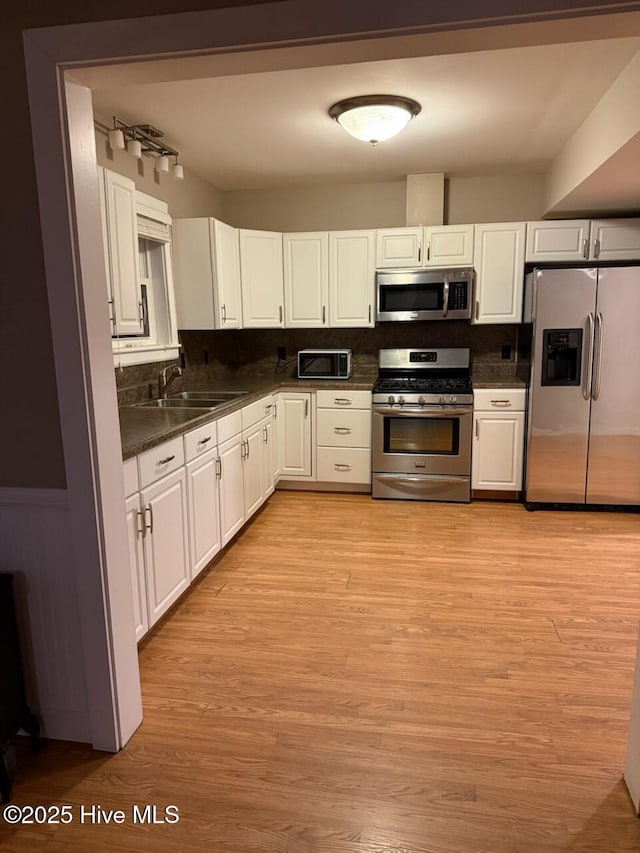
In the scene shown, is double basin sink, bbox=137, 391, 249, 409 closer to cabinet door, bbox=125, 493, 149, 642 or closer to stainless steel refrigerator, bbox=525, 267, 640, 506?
cabinet door, bbox=125, 493, 149, 642

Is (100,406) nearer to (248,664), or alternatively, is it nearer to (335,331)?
(248,664)

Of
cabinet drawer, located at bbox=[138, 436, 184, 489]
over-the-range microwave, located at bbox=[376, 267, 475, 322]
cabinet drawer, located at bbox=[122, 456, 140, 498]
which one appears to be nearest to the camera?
cabinet drawer, located at bbox=[122, 456, 140, 498]

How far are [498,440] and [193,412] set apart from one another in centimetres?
240

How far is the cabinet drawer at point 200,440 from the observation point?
277 cm

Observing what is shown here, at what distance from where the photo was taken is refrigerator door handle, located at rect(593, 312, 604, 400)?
3.85 metres

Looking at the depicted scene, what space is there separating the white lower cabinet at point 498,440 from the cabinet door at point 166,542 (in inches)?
96.4

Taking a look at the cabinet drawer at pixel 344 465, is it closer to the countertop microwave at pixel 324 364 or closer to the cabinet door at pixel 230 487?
the countertop microwave at pixel 324 364

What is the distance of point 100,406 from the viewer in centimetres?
171

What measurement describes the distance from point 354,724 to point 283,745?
267mm

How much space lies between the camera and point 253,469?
154 inches

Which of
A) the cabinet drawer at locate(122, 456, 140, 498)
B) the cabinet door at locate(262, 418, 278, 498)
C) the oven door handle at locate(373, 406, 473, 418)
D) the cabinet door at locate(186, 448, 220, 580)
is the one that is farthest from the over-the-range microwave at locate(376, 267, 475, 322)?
the cabinet drawer at locate(122, 456, 140, 498)

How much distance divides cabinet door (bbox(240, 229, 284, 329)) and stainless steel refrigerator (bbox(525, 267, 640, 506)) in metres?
1.98

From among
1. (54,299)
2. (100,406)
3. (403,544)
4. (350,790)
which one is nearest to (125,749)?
(350,790)

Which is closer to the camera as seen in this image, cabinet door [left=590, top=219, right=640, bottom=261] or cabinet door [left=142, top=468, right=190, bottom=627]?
cabinet door [left=142, top=468, right=190, bottom=627]
